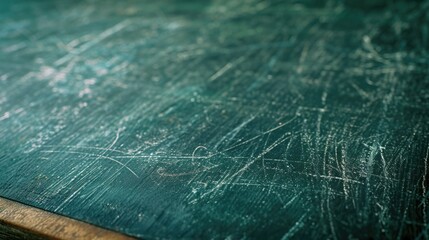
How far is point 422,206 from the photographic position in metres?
1.26

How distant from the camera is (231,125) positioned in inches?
70.2

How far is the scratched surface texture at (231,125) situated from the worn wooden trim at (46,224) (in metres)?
0.04

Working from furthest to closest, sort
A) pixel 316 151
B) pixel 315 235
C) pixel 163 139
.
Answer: pixel 163 139, pixel 316 151, pixel 315 235

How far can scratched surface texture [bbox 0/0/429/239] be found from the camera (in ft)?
4.25

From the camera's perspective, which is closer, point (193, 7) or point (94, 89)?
point (94, 89)

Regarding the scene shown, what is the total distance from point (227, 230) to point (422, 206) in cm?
69

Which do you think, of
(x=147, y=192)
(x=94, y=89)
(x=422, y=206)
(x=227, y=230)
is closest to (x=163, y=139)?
(x=147, y=192)

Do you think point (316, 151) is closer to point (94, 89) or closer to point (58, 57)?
point (94, 89)

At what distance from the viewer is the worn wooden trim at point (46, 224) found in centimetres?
124

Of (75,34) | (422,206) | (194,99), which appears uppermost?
(75,34)

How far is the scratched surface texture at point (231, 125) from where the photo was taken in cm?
129

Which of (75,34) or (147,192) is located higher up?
(75,34)

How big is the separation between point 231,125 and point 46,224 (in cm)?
92

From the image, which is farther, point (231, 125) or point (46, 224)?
point (231, 125)
